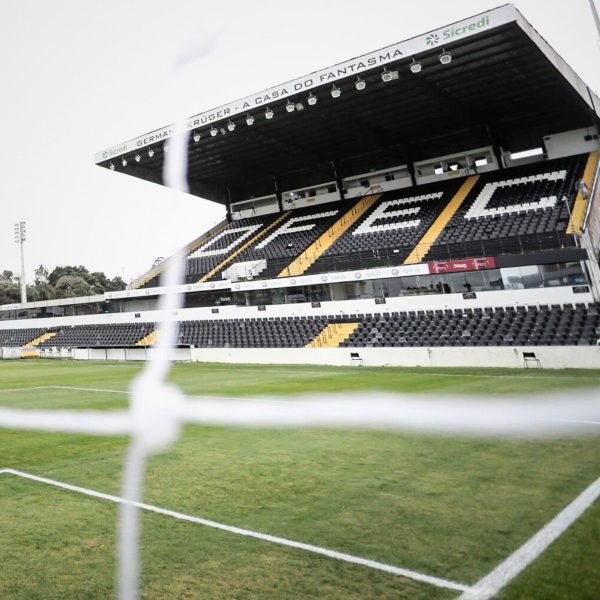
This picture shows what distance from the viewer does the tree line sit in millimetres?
86625

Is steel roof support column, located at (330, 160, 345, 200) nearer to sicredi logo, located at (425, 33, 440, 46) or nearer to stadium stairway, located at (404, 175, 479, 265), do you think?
stadium stairway, located at (404, 175, 479, 265)

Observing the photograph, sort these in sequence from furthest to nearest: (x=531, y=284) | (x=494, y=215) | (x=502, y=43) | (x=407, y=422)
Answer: (x=494, y=215), (x=502, y=43), (x=531, y=284), (x=407, y=422)

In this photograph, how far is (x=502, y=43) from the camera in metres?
24.3

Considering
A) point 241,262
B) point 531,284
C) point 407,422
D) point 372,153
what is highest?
point 372,153

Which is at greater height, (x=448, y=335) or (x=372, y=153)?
(x=372, y=153)

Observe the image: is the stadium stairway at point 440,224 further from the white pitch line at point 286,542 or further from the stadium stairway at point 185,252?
the stadium stairway at point 185,252

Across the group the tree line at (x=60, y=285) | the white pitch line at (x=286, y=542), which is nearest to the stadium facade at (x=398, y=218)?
the white pitch line at (x=286, y=542)

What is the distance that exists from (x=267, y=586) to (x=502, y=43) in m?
28.2

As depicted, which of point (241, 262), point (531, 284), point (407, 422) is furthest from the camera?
point (241, 262)

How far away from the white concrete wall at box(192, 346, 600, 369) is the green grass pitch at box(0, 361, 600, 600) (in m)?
12.5

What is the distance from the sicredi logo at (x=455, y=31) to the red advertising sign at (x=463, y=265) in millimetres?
11292

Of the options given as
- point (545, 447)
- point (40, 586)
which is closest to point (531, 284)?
point (545, 447)

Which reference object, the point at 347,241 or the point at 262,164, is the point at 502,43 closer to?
the point at 347,241

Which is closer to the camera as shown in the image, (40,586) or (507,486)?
(40,586)
